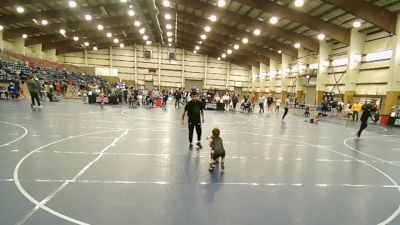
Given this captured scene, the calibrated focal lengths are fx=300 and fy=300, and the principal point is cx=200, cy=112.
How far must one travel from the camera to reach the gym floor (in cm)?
427

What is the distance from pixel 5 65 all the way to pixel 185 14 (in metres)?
19.3

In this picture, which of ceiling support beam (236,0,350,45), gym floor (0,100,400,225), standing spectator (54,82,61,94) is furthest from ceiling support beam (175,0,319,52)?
gym floor (0,100,400,225)

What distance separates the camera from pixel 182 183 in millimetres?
5676

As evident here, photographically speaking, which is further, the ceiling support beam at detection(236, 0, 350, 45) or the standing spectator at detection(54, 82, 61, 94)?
the standing spectator at detection(54, 82, 61, 94)

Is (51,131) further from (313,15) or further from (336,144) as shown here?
(313,15)

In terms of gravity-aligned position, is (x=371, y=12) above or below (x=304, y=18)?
below

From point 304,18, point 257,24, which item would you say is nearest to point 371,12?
point 304,18

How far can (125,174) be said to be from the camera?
604 centimetres

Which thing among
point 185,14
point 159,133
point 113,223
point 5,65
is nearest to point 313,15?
point 185,14

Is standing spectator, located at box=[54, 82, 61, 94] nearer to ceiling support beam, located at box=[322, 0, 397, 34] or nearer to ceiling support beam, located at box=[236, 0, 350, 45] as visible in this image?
ceiling support beam, located at box=[236, 0, 350, 45]

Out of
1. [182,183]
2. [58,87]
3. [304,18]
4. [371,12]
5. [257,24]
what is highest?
[257,24]

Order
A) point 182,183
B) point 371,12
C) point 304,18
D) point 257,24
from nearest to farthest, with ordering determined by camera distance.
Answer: point 182,183, point 371,12, point 304,18, point 257,24

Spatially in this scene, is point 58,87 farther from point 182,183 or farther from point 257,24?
point 182,183

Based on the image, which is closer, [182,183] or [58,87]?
[182,183]
